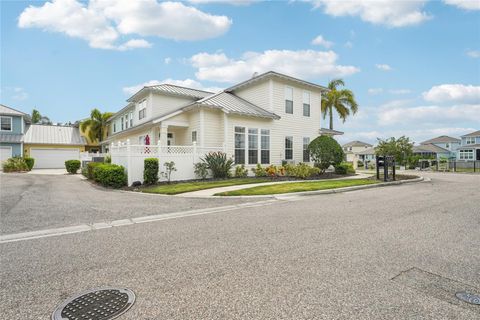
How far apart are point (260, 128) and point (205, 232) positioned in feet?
44.3

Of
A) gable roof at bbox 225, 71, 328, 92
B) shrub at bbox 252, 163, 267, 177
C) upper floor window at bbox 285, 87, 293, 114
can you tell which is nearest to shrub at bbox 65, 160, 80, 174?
gable roof at bbox 225, 71, 328, 92

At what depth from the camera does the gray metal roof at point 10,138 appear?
2947cm

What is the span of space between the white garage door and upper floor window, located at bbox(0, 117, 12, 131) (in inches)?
129

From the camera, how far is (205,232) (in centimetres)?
566

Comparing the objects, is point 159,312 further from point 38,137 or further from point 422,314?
point 38,137

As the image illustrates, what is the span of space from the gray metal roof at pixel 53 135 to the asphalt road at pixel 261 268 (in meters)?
34.5

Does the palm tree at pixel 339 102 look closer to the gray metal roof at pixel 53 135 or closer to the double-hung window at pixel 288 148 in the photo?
the double-hung window at pixel 288 148

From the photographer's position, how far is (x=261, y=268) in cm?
379

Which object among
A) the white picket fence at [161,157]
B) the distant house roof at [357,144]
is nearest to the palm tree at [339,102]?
the white picket fence at [161,157]

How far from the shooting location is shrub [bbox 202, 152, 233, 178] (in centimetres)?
1551

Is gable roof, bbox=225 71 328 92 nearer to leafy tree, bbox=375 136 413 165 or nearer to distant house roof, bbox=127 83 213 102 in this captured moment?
distant house roof, bbox=127 83 213 102

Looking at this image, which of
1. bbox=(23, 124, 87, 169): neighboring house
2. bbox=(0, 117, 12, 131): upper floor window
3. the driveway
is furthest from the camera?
bbox=(23, 124, 87, 169): neighboring house

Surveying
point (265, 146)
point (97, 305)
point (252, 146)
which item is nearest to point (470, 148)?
point (265, 146)

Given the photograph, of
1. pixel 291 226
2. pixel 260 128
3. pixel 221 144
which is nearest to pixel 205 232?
pixel 291 226
